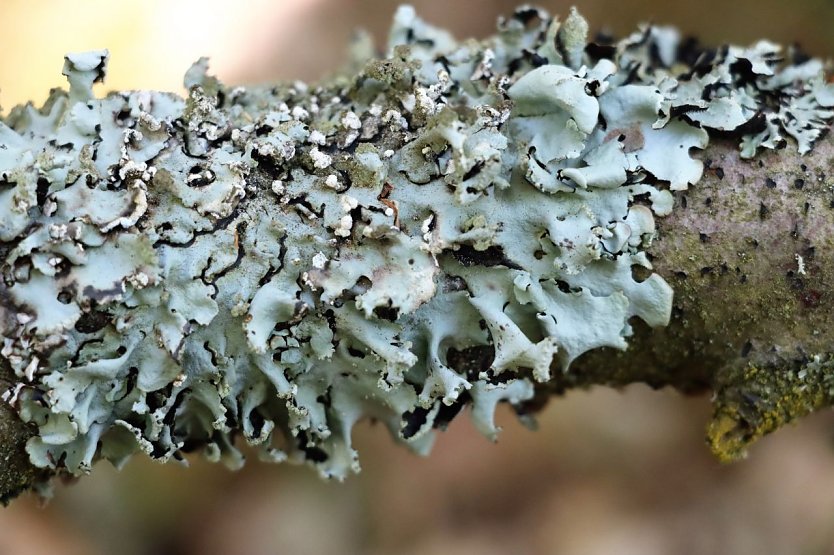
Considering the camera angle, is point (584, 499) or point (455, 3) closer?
point (584, 499)

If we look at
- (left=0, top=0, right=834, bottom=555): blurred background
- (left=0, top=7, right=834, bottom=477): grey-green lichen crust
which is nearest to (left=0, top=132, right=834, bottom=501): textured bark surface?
(left=0, top=7, right=834, bottom=477): grey-green lichen crust

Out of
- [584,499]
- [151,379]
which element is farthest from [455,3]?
[151,379]

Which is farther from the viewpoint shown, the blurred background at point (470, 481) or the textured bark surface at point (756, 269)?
the blurred background at point (470, 481)

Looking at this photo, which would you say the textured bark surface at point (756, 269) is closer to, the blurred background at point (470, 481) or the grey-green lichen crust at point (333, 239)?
the grey-green lichen crust at point (333, 239)

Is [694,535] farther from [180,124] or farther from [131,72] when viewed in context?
[131,72]

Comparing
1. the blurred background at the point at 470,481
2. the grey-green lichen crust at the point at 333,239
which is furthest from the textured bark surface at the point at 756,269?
the blurred background at the point at 470,481

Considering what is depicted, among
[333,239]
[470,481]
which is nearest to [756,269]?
[333,239]

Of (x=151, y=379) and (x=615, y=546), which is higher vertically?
(x=151, y=379)
